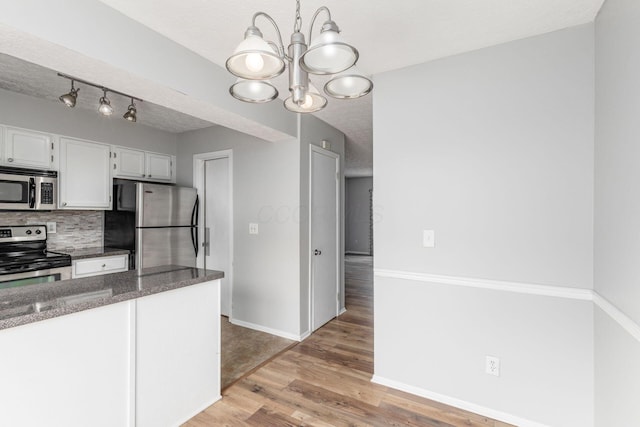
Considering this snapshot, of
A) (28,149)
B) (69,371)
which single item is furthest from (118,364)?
(28,149)

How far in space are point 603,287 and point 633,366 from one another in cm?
46

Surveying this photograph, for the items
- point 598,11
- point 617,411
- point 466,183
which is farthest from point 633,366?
point 598,11

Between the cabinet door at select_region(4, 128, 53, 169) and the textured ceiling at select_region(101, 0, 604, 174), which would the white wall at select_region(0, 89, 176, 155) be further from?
the textured ceiling at select_region(101, 0, 604, 174)

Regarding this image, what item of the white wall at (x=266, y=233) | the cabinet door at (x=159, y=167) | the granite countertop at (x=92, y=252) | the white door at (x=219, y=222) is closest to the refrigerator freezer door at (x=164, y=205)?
the white door at (x=219, y=222)

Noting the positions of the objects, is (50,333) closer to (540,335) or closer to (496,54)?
(540,335)

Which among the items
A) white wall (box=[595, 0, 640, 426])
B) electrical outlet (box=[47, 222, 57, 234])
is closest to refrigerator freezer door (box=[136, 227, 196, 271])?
electrical outlet (box=[47, 222, 57, 234])

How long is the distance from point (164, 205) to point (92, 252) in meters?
0.86

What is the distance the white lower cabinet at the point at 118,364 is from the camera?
1243 millimetres

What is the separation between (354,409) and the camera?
205 cm

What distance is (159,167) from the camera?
396 cm

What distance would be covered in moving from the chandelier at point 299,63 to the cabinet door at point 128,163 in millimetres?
2911

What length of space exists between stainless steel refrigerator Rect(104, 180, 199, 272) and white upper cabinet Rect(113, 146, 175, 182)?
17 cm

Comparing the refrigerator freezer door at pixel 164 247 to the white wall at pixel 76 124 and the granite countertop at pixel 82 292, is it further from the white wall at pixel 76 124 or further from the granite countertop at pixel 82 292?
the granite countertop at pixel 82 292

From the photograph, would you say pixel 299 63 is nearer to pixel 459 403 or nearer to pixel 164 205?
pixel 459 403
